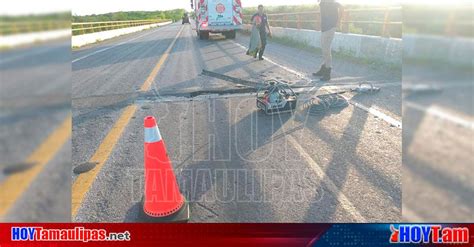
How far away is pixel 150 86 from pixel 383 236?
16.3ft

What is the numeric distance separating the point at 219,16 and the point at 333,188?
1620 centimetres

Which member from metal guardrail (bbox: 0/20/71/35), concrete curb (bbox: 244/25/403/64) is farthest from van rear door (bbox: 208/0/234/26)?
metal guardrail (bbox: 0/20/71/35)

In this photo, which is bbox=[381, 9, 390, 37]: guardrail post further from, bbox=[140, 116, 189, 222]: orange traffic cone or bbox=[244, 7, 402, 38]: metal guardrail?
bbox=[140, 116, 189, 222]: orange traffic cone

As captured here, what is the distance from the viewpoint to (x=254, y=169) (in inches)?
101

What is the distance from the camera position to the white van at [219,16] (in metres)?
16.2

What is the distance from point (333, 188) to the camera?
7.35 ft

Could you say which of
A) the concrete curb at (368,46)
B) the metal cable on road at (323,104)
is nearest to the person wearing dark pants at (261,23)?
the concrete curb at (368,46)

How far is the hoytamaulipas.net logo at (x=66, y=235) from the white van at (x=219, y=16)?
51.2 ft

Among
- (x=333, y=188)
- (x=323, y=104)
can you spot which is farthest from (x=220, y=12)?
(x=333, y=188)

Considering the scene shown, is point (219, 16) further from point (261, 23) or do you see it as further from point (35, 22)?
point (35, 22)

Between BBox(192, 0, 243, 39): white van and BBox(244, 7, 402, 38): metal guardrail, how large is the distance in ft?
3.51

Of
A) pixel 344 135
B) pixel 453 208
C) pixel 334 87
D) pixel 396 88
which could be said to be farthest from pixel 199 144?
pixel 396 88

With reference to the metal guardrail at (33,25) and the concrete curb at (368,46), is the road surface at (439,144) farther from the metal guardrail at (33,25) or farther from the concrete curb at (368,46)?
the concrete curb at (368,46)

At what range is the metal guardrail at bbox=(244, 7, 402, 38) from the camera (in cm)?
624
